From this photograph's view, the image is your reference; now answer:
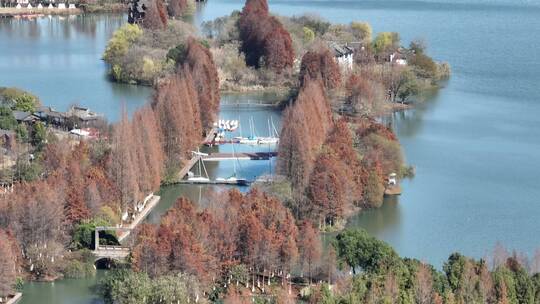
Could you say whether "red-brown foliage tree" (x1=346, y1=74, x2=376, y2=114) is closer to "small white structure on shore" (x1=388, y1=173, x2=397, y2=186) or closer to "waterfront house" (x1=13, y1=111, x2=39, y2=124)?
"small white structure on shore" (x1=388, y1=173, x2=397, y2=186)

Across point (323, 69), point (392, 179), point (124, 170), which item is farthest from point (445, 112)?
point (124, 170)

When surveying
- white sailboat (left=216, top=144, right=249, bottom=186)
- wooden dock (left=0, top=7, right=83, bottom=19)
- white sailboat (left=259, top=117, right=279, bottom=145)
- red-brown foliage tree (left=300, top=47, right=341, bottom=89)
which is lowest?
white sailboat (left=216, top=144, right=249, bottom=186)

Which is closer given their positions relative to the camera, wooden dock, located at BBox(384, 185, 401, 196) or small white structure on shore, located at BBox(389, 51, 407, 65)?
wooden dock, located at BBox(384, 185, 401, 196)

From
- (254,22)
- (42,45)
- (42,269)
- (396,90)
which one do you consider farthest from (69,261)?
(42,45)

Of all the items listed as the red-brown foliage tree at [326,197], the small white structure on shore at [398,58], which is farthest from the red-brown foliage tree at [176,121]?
the small white structure on shore at [398,58]

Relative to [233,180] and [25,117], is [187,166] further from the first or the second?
[25,117]

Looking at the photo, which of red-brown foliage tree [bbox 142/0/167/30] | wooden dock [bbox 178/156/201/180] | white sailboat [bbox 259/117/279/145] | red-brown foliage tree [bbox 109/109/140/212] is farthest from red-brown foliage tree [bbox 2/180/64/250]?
red-brown foliage tree [bbox 142/0/167/30]
